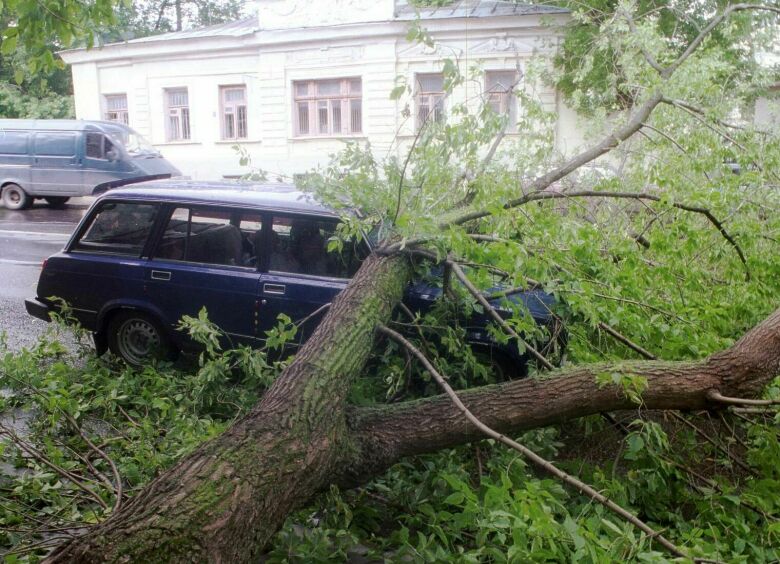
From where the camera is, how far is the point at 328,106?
18.3 m

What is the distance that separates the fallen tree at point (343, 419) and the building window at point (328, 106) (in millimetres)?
13221

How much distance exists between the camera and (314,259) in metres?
5.24

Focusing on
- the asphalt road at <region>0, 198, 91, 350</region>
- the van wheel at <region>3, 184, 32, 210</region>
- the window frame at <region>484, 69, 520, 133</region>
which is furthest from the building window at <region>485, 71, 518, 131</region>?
the van wheel at <region>3, 184, 32, 210</region>

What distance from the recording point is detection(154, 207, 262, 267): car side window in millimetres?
5406

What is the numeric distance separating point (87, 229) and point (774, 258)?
5272mm

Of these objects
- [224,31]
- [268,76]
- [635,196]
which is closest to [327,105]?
[268,76]

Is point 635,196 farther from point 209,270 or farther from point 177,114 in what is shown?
point 177,114

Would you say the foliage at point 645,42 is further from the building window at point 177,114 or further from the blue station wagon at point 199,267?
the building window at point 177,114

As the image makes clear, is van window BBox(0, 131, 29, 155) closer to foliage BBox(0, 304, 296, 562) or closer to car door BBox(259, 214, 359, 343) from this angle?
foliage BBox(0, 304, 296, 562)

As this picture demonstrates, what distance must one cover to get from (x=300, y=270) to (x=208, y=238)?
824mm

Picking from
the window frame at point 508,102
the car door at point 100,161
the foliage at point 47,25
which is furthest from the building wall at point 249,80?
the foliage at point 47,25

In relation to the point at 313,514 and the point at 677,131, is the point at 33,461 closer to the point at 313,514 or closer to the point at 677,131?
the point at 313,514

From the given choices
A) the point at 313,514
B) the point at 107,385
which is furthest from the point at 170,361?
the point at 313,514

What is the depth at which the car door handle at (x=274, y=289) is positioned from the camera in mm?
5227
